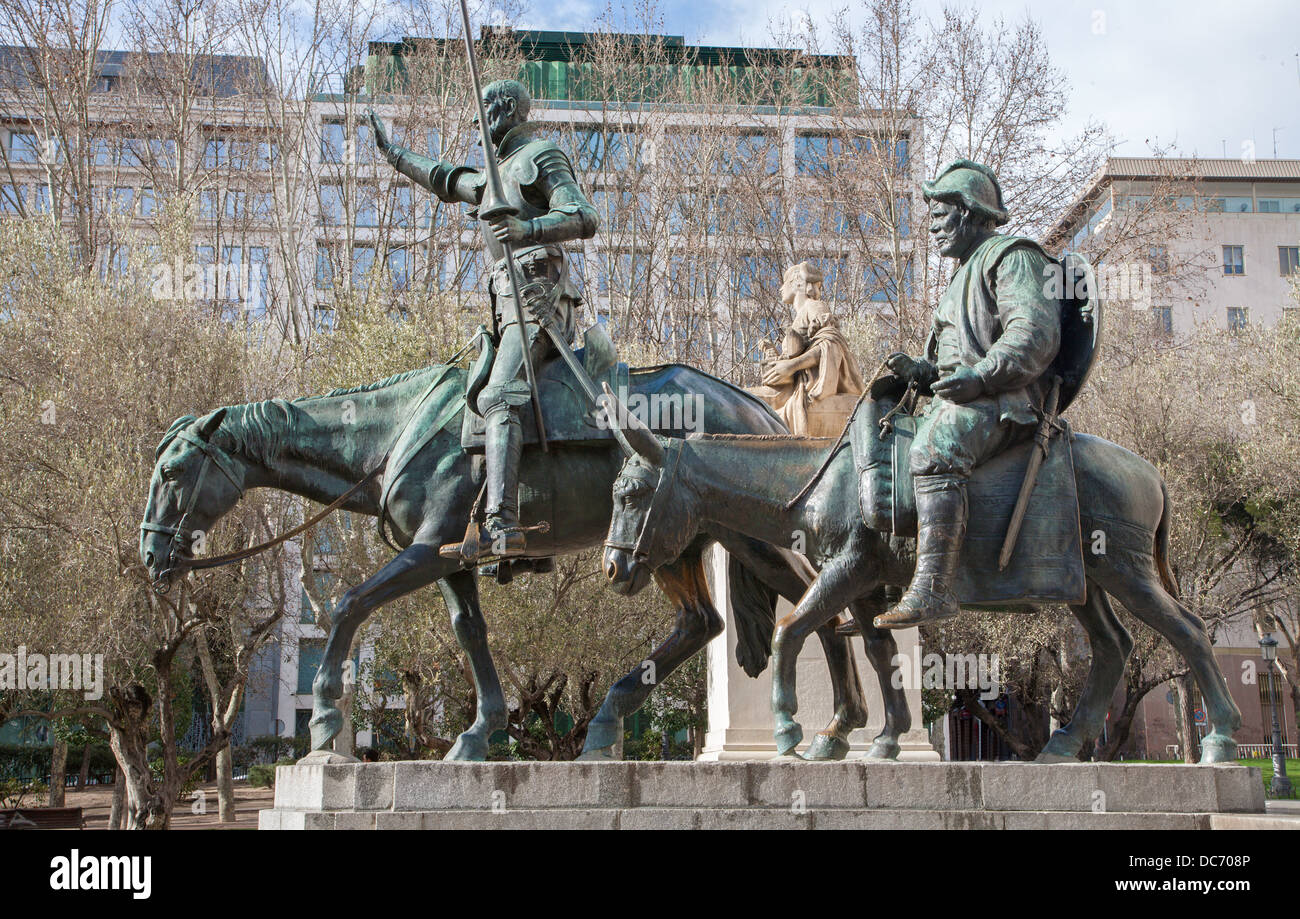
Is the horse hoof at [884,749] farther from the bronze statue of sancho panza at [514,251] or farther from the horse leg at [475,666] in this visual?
the bronze statue of sancho panza at [514,251]

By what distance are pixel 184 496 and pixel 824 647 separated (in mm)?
4478

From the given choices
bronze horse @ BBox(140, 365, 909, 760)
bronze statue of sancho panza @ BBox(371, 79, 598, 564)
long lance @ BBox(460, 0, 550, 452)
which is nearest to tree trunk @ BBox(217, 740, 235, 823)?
bronze horse @ BBox(140, 365, 909, 760)

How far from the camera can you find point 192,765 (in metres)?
22.2

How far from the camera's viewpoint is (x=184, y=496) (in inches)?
338

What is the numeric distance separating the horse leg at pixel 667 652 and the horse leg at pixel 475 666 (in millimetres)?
674

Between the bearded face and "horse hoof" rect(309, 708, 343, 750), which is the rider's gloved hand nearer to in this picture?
the bearded face

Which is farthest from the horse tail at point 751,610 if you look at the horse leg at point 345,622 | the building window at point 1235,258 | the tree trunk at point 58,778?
the building window at point 1235,258

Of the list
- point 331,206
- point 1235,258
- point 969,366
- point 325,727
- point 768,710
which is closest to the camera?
point 969,366

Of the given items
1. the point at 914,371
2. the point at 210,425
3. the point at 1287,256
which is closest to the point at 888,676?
the point at 914,371

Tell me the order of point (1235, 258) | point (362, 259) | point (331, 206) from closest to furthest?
point (362, 259) → point (331, 206) → point (1235, 258)

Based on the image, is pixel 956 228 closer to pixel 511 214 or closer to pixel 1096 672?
pixel 1096 672

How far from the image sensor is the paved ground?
2783cm

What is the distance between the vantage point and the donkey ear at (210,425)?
868cm
